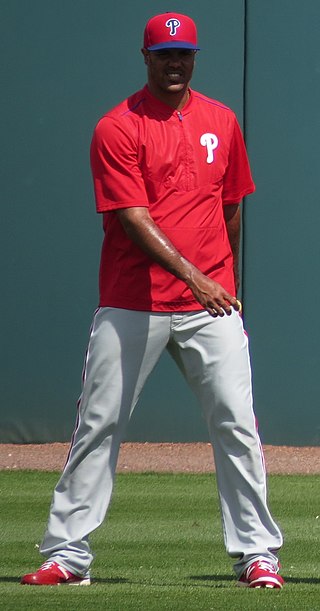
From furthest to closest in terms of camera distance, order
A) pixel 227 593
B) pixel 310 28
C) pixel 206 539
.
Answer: pixel 310 28 < pixel 206 539 < pixel 227 593

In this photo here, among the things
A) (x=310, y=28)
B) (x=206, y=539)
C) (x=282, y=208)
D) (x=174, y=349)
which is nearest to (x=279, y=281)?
(x=282, y=208)

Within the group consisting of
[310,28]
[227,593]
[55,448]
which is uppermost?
[310,28]

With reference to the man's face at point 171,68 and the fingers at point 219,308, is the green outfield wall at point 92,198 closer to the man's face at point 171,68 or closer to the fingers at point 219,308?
the man's face at point 171,68

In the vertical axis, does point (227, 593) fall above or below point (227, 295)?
below

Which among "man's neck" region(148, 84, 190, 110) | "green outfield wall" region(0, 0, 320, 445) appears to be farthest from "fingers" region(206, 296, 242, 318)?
"green outfield wall" region(0, 0, 320, 445)

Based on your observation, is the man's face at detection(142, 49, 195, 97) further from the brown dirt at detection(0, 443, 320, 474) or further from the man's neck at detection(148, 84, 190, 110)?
the brown dirt at detection(0, 443, 320, 474)

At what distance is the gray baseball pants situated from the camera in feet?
16.3

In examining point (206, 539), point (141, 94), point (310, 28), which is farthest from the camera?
point (310, 28)

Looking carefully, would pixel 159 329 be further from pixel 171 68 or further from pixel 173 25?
pixel 173 25

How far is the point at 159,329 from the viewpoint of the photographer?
5043 millimetres

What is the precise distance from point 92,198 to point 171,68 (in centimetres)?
495

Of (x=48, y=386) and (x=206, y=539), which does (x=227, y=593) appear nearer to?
(x=206, y=539)

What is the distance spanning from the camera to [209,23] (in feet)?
32.5

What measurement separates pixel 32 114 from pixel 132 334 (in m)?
5.23
